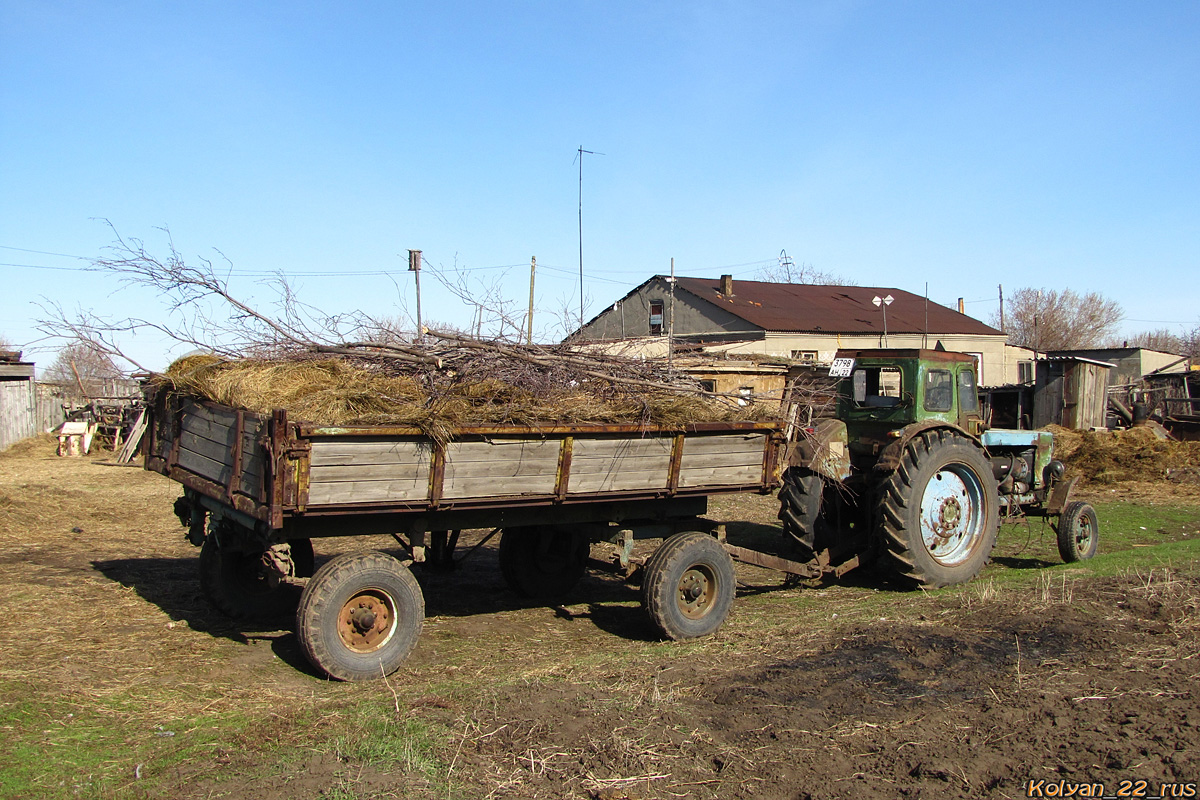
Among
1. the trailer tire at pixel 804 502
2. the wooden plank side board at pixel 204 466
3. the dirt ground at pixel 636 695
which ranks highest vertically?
the wooden plank side board at pixel 204 466

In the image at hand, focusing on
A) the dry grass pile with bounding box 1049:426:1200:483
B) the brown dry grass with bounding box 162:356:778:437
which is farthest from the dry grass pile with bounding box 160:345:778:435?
the dry grass pile with bounding box 1049:426:1200:483

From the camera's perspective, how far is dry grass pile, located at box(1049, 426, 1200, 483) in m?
17.7

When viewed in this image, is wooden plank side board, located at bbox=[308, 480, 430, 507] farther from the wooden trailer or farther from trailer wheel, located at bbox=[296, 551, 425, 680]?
trailer wheel, located at bbox=[296, 551, 425, 680]

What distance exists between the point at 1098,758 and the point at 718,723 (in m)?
1.79

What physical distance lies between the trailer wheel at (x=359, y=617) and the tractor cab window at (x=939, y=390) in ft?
18.7

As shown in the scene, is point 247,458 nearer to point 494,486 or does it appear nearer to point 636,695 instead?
point 494,486

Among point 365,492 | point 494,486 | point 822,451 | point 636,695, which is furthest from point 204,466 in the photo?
point 822,451

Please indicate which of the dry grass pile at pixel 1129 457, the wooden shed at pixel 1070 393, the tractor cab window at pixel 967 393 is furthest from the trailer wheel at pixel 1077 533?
the wooden shed at pixel 1070 393

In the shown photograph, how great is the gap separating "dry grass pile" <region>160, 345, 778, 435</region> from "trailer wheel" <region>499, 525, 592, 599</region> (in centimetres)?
199

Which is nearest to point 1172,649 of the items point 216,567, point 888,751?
point 888,751

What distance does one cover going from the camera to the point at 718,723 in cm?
469

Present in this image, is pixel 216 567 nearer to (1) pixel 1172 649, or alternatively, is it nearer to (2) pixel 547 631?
(2) pixel 547 631

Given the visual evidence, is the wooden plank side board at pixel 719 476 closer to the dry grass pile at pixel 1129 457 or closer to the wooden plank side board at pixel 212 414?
the wooden plank side board at pixel 212 414

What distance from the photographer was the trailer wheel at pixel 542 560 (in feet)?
27.4
